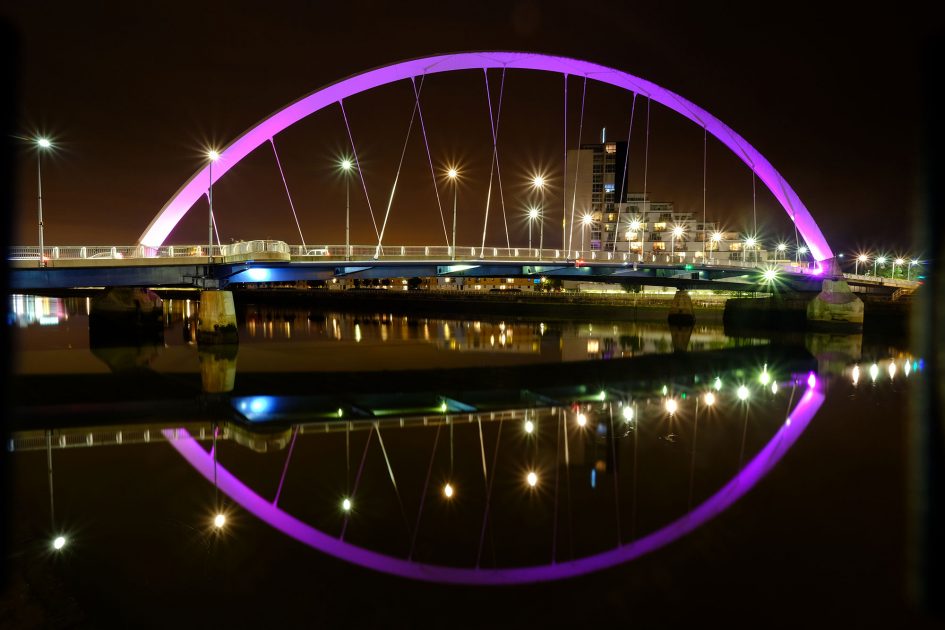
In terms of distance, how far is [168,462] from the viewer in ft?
43.7

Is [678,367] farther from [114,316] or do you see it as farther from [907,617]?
[114,316]

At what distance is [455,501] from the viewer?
10.9 m

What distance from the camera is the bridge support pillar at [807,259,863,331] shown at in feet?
148

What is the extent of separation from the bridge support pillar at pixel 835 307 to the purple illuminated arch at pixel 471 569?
37217 mm

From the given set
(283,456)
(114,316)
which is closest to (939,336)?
(283,456)

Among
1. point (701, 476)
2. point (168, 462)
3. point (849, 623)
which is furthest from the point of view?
point (168, 462)

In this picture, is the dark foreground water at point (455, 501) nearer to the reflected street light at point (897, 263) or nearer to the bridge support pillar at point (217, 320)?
the bridge support pillar at point (217, 320)

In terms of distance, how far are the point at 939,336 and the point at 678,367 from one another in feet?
97.3

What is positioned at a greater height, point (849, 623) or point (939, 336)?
point (939, 336)

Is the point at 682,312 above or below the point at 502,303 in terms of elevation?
below

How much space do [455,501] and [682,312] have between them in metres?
46.2

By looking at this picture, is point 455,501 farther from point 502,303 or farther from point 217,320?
point 502,303

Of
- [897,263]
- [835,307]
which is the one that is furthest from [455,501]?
[897,263]

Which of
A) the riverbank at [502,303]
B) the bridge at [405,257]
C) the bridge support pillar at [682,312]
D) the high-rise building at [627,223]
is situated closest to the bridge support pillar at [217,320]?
the bridge at [405,257]
